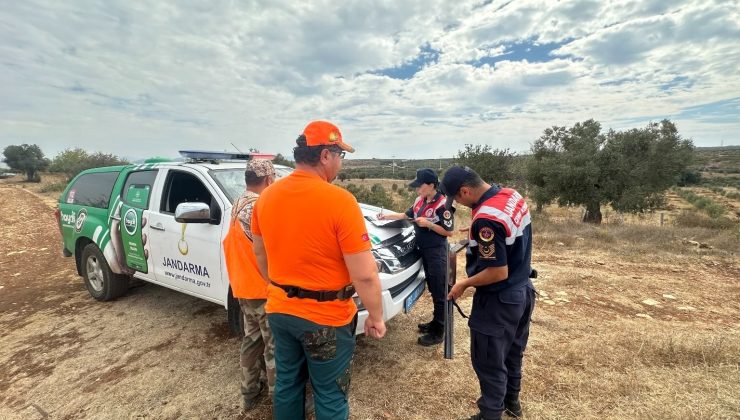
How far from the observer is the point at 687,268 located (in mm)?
6238

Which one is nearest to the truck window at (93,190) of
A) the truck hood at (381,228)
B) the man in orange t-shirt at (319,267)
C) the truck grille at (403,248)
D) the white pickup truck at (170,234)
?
the white pickup truck at (170,234)

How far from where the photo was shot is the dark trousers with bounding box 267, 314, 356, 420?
5.78 feet

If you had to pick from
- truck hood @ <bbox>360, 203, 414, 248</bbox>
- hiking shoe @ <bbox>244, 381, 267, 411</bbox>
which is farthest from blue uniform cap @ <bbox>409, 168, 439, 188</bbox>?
hiking shoe @ <bbox>244, 381, 267, 411</bbox>

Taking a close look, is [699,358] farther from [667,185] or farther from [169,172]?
[667,185]

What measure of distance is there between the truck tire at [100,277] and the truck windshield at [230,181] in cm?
227

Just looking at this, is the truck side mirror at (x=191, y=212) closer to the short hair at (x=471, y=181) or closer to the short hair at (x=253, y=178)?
the short hair at (x=253, y=178)

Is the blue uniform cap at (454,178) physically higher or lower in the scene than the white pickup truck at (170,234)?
higher

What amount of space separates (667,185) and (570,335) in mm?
14843

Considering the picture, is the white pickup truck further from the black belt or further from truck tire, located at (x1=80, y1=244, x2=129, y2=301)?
the black belt

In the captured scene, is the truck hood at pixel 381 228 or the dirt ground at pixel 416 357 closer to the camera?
the dirt ground at pixel 416 357

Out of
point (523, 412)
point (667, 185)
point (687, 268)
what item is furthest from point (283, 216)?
point (667, 185)

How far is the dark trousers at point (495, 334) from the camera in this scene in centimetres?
230

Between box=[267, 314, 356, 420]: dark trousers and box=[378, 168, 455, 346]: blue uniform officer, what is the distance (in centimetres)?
166

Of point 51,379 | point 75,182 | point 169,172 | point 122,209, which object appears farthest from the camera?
point 75,182
